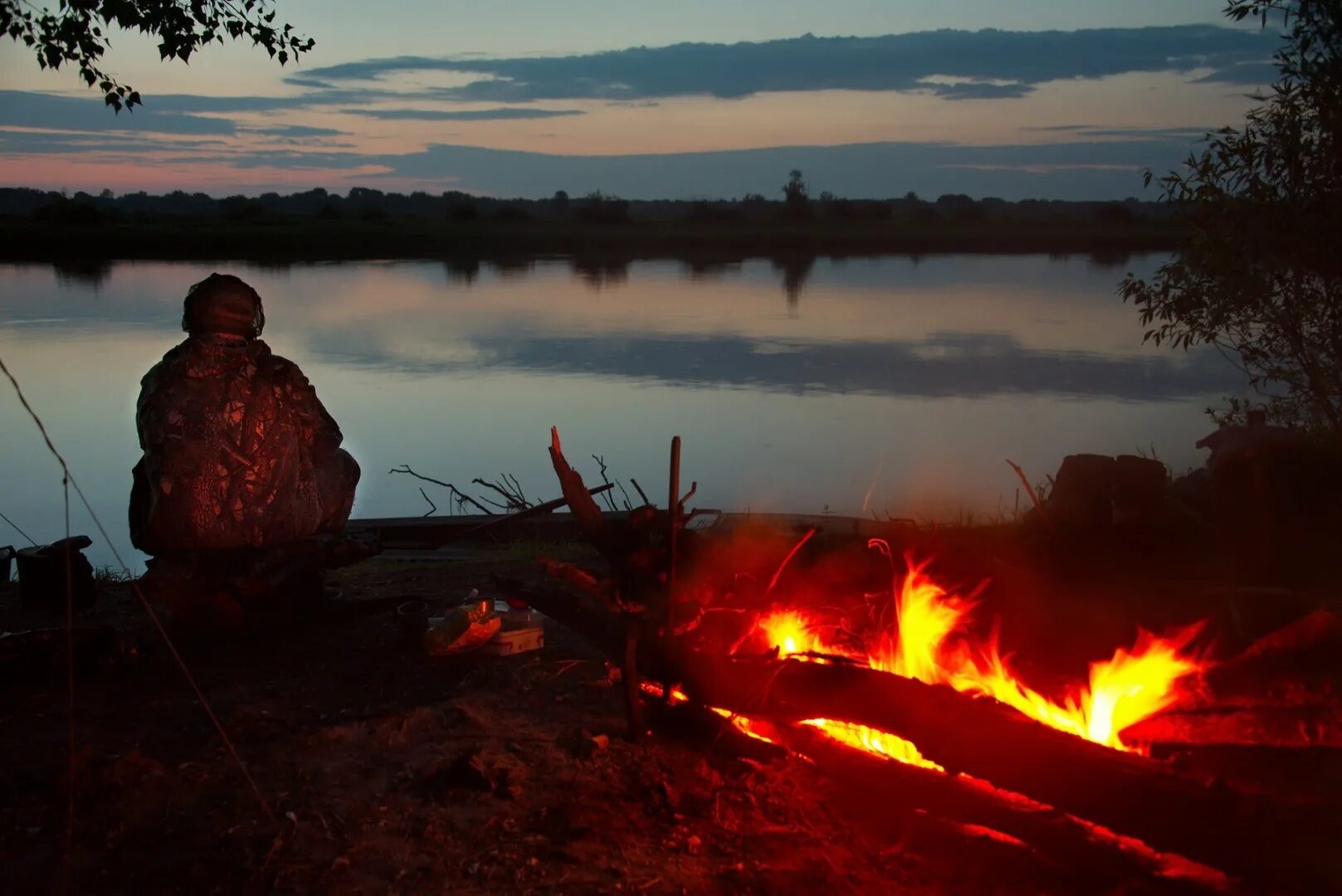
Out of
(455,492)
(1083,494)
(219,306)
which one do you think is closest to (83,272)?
(455,492)

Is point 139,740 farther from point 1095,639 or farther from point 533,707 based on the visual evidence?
point 1095,639

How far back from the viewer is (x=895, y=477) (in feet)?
43.7

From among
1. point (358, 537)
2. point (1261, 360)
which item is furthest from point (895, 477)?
point (358, 537)

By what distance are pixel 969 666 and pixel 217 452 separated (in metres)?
3.90

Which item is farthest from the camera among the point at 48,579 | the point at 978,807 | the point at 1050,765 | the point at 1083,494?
the point at 1083,494

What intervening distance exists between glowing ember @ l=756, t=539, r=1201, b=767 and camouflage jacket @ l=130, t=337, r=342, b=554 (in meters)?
3.03

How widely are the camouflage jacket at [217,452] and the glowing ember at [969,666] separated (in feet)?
9.95

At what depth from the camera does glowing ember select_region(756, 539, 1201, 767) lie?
3736 millimetres

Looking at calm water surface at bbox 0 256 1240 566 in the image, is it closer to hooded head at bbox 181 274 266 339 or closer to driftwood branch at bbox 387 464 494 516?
driftwood branch at bbox 387 464 494 516

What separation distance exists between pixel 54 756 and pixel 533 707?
5.83 ft

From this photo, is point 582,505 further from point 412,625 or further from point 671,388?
point 671,388

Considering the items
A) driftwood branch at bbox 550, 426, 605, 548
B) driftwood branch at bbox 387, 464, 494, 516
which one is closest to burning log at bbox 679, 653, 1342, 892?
driftwood branch at bbox 550, 426, 605, 548

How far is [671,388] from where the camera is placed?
1912 cm

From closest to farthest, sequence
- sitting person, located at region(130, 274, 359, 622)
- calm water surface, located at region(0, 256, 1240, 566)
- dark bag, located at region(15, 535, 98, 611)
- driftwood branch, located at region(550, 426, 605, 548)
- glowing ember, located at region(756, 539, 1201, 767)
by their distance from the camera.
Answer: glowing ember, located at region(756, 539, 1201, 767), driftwood branch, located at region(550, 426, 605, 548), sitting person, located at region(130, 274, 359, 622), dark bag, located at region(15, 535, 98, 611), calm water surface, located at region(0, 256, 1240, 566)
